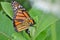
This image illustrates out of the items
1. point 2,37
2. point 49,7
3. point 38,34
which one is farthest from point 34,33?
point 49,7

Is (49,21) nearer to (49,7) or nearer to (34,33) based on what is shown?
(34,33)

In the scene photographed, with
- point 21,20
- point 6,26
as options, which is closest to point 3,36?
point 6,26

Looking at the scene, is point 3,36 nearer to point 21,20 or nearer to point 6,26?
point 6,26

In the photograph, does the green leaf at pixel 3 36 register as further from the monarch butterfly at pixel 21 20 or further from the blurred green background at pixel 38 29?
the monarch butterfly at pixel 21 20

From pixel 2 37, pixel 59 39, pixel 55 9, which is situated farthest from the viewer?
pixel 2 37

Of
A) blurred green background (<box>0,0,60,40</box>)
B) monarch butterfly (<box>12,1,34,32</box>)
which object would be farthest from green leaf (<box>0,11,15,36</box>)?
monarch butterfly (<box>12,1,34,32</box>)

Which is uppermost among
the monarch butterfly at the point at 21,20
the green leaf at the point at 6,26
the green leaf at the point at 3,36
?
the monarch butterfly at the point at 21,20

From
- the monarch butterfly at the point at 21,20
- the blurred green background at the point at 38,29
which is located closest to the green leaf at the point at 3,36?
the blurred green background at the point at 38,29

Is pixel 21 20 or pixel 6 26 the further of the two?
pixel 6 26

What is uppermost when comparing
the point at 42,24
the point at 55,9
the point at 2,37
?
the point at 55,9

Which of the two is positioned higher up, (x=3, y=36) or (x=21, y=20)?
(x=21, y=20)

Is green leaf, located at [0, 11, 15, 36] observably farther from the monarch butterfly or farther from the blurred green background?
the monarch butterfly
